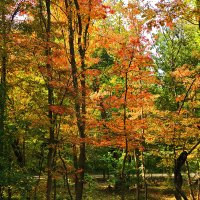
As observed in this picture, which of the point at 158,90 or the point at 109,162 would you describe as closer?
the point at 109,162

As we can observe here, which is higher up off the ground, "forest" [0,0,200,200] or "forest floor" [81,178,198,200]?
"forest" [0,0,200,200]

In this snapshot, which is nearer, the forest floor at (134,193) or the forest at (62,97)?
the forest at (62,97)

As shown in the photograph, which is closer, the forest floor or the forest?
the forest

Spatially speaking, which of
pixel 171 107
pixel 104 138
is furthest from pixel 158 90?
pixel 104 138

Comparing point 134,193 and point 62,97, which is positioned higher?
point 62,97

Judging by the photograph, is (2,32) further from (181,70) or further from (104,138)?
(181,70)

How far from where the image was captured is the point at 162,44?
2797 centimetres

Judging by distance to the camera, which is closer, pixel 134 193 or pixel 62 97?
pixel 62 97

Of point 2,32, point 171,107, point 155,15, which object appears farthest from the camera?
point 171,107

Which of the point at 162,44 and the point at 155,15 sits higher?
the point at 162,44

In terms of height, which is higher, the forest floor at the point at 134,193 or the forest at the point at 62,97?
the forest at the point at 62,97

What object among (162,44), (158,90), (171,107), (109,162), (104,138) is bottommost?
(109,162)

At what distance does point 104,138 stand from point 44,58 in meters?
4.39

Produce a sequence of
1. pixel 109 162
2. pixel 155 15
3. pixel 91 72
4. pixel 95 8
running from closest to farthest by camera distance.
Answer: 1. pixel 155 15
2. pixel 91 72
3. pixel 95 8
4. pixel 109 162
